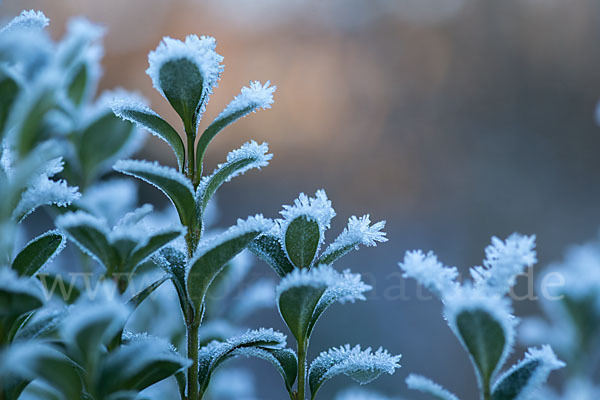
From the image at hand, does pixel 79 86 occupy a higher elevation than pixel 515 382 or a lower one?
higher

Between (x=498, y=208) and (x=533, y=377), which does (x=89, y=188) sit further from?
(x=498, y=208)

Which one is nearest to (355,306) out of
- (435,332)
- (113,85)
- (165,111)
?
(435,332)

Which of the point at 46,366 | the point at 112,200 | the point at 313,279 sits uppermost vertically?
the point at 112,200

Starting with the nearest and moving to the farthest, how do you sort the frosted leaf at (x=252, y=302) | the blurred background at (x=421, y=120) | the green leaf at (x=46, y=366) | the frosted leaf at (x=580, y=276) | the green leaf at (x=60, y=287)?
the green leaf at (x=46, y=366)
the frosted leaf at (x=580, y=276)
the green leaf at (x=60, y=287)
the frosted leaf at (x=252, y=302)
the blurred background at (x=421, y=120)

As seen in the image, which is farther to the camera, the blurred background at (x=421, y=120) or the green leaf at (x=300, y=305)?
the blurred background at (x=421, y=120)

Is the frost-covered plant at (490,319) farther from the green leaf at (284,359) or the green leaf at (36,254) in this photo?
the green leaf at (36,254)

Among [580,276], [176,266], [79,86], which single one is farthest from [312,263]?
[79,86]

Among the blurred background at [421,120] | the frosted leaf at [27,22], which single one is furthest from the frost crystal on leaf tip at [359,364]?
the blurred background at [421,120]

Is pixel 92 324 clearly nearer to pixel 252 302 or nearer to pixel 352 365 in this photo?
pixel 352 365
